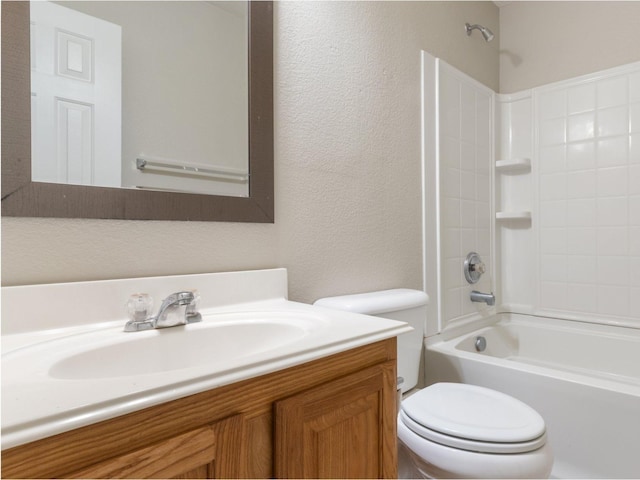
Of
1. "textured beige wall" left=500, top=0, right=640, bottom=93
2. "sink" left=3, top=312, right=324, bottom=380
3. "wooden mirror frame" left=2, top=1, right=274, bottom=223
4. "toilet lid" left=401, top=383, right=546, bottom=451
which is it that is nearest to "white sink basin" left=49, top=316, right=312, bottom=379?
"sink" left=3, top=312, right=324, bottom=380

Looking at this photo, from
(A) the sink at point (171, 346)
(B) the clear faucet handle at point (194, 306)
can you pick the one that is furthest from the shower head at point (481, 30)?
(B) the clear faucet handle at point (194, 306)

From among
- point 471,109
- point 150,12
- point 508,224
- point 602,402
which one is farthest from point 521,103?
point 150,12

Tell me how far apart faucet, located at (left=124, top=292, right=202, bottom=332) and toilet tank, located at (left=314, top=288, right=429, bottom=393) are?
0.50 meters

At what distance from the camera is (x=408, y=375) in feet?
4.54

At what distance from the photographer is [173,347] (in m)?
0.81

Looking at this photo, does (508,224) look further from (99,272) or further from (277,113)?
(99,272)

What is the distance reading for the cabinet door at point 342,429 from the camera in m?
0.61

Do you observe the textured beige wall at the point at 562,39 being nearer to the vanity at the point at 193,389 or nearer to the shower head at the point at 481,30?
the shower head at the point at 481,30

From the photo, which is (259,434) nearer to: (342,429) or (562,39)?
(342,429)

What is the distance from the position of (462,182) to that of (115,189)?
5.35 ft

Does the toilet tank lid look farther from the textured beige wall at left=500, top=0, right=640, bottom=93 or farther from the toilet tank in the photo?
the textured beige wall at left=500, top=0, right=640, bottom=93

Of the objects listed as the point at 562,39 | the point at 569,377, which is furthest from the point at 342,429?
the point at 562,39

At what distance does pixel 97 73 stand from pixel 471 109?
178cm

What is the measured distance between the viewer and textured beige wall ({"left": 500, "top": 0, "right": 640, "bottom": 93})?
6.25 ft
